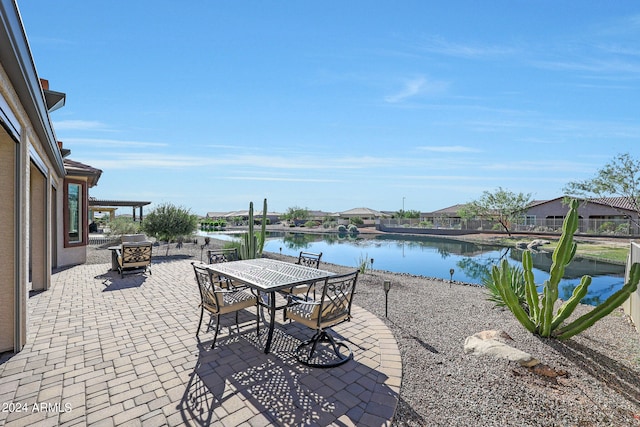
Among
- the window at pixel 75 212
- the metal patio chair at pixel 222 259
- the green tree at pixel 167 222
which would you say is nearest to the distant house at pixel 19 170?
the metal patio chair at pixel 222 259

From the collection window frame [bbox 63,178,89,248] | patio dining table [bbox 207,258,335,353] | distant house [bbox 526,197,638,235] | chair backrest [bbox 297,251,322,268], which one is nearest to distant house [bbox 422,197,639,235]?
distant house [bbox 526,197,638,235]

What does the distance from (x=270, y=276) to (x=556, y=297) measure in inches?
142

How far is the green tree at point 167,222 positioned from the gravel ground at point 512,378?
10976mm

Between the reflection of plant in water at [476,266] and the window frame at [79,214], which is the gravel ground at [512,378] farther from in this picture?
the window frame at [79,214]

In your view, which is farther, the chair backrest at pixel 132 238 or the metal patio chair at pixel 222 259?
the chair backrest at pixel 132 238

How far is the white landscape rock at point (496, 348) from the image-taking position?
3047mm

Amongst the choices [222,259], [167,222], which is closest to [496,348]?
[222,259]

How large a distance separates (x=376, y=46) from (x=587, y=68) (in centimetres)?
568

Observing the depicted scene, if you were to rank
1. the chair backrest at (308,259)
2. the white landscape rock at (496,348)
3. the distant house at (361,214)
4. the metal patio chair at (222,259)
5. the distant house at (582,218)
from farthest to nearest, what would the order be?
the distant house at (361,214) → the distant house at (582,218) → the chair backrest at (308,259) → the metal patio chair at (222,259) → the white landscape rock at (496,348)

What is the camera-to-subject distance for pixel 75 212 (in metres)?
9.16

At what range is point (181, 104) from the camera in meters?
11.4

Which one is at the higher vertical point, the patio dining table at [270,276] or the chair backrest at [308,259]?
the patio dining table at [270,276]

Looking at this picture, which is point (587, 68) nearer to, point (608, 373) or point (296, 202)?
point (608, 373)

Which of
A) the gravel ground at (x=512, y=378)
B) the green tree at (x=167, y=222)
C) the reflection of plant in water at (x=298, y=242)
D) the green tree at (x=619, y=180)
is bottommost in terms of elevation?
the reflection of plant in water at (x=298, y=242)
